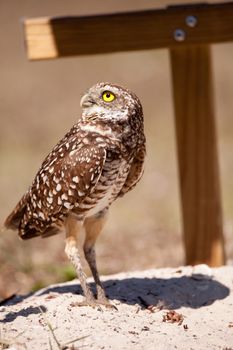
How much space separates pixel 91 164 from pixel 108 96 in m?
0.38

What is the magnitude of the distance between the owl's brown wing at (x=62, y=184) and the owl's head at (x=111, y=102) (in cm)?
20

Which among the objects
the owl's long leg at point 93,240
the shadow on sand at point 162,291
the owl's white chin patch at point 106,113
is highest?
the owl's white chin patch at point 106,113

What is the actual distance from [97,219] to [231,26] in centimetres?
155

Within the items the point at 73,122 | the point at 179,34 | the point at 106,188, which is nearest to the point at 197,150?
the point at 179,34

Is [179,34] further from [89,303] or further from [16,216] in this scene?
[89,303]

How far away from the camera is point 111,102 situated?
13.9 ft

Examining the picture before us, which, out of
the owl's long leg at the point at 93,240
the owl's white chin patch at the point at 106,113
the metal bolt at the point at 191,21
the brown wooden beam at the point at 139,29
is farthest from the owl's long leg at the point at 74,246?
the metal bolt at the point at 191,21

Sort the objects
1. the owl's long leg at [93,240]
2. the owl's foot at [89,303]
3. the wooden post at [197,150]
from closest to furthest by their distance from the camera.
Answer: the owl's foot at [89,303] → the owl's long leg at [93,240] → the wooden post at [197,150]

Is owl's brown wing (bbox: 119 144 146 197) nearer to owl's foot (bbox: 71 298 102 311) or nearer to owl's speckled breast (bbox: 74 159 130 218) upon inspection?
owl's speckled breast (bbox: 74 159 130 218)

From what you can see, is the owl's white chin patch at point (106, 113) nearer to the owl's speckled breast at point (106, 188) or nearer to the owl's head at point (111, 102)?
the owl's head at point (111, 102)

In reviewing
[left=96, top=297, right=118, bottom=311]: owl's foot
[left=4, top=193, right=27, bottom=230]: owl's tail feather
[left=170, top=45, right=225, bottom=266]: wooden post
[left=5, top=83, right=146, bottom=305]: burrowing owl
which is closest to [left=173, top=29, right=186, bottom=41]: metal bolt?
[left=170, top=45, right=225, bottom=266]: wooden post

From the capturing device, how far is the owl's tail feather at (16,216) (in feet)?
15.6

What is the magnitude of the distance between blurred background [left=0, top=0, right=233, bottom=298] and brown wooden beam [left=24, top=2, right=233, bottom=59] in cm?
180

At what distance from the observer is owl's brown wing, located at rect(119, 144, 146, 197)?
4.47 m
